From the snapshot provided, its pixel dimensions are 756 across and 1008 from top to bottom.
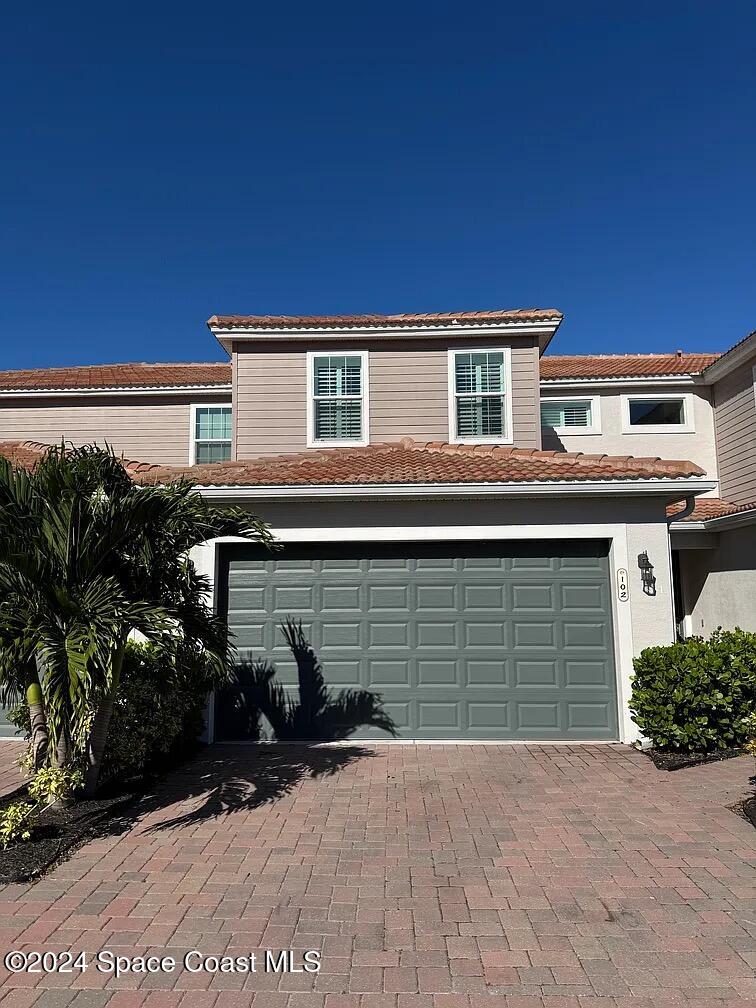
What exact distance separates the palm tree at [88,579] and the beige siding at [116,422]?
29.8ft

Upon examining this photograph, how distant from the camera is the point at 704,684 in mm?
7137

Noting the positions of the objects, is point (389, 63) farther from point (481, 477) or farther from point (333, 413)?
point (481, 477)

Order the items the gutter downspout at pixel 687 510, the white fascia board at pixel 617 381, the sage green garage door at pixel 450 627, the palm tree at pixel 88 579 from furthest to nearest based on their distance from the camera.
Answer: the white fascia board at pixel 617 381, the gutter downspout at pixel 687 510, the sage green garage door at pixel 450 627, the palm tree at pixel 88 579

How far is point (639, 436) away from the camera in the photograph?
14820mm

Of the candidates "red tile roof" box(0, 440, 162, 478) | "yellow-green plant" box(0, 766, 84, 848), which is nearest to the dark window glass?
"red tile roof" box(0, 440, 162, 478)

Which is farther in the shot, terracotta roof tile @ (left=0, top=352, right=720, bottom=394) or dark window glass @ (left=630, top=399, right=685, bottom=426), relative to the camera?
dark window glass @ (left=630, top=399, right=685, bottom=426)

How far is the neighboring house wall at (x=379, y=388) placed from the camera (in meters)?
11.7

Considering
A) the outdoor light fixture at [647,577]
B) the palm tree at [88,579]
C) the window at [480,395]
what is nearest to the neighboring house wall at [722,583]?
the outdoor light fixture at [647,577]

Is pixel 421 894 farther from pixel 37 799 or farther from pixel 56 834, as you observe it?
pixel 37 799

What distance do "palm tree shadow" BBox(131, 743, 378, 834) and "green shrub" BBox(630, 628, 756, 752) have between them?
3.46m

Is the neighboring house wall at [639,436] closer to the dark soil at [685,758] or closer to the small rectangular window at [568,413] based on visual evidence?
the small rectangular window at [568,413]

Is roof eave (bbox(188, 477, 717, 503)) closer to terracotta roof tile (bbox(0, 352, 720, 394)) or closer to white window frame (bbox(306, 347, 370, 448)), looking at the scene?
white window frame (bbox(306, 347, 370, 448))

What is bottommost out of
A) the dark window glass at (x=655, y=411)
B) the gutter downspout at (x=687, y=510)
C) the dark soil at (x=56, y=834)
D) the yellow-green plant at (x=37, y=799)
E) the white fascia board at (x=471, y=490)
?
the dark soil at (x=56, y=834)

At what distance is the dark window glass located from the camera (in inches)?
576
